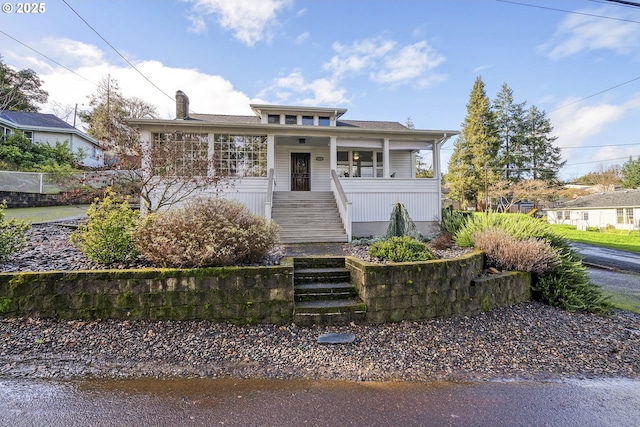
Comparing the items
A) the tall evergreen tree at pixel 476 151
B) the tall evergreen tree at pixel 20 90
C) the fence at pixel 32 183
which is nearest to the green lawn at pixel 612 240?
the tall evergreen tree at pixel 476 151

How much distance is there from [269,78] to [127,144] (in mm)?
8668

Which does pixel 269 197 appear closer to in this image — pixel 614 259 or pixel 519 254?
pixel 519 254

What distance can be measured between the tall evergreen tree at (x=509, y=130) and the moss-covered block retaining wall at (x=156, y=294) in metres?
35.4

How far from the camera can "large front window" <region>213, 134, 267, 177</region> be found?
1109cm

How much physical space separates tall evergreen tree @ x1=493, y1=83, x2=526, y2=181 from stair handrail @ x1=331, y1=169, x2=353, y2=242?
29167 millimetres

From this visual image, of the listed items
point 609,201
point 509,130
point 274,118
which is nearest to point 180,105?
point 274,118

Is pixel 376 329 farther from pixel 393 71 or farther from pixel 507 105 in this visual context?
pixel 507 105

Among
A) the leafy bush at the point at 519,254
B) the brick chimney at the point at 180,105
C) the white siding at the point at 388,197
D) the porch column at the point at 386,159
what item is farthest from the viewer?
the brick chimney at the point at 180,105

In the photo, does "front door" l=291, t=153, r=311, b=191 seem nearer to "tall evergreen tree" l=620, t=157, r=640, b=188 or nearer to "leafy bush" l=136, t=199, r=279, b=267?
"leafy bush" l=136, t=199, r=279, b=267

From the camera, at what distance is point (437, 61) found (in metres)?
11.6

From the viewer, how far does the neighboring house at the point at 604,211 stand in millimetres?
26250

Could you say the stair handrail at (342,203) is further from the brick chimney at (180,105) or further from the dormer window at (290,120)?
the brick chimney at (180,105)

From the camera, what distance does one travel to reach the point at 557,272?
19.2 ft

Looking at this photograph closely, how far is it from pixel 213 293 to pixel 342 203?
630 cm
